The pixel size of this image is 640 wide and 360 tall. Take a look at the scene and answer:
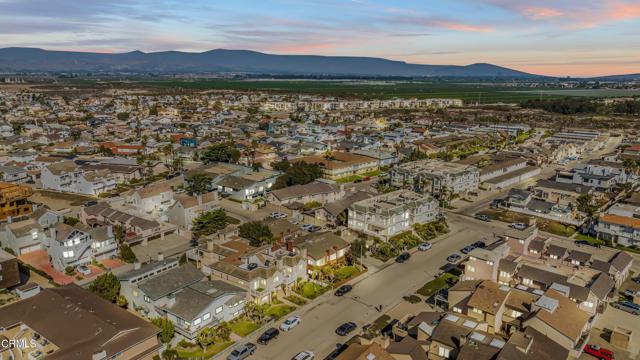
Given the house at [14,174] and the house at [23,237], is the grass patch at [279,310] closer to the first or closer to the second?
the house at [23,237]

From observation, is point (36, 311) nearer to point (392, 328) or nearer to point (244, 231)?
point (244, 231)

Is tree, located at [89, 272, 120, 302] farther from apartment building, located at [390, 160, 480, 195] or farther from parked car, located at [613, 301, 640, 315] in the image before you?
apartment building, located at [390, 160, 480, 195]

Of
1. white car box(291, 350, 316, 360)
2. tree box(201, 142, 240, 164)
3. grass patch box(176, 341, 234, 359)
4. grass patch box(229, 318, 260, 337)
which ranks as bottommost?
grass patch box(176, 341, 234, 359)

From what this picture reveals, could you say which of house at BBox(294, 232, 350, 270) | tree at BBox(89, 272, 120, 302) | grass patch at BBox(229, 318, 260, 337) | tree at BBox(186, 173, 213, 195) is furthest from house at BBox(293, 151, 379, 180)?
tree at BBox(89, 272, 120, 302)

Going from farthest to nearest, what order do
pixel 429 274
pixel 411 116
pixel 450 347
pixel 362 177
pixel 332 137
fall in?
1. pixel 411 116
2. pixel 332 137
3. pixel 362 177
4. pixel 429 274
5. pixel 450 347

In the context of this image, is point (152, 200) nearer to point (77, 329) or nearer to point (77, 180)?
point (77, 180)

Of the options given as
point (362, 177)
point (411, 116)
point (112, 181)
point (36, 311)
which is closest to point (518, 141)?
point (411, 116)

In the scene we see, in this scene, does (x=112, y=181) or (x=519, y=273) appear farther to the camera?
(x=112, y=181)
